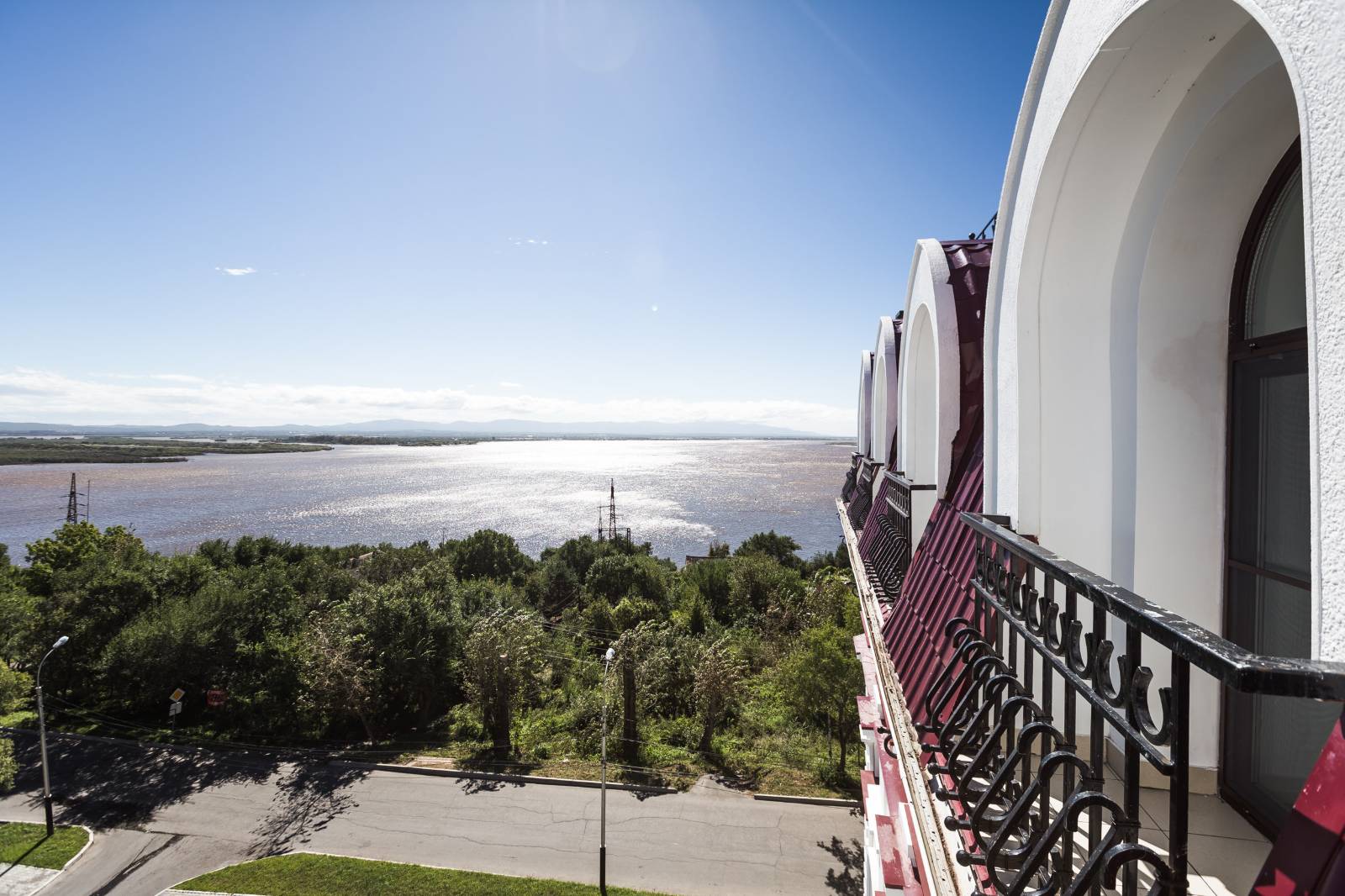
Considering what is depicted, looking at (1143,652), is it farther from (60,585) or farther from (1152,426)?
(60,585)

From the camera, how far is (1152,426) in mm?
3025

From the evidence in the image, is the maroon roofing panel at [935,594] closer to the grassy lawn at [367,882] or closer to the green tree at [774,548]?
the grassy lawn at [367,882]

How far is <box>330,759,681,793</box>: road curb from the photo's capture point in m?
17.7

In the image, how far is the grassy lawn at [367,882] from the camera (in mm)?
13047

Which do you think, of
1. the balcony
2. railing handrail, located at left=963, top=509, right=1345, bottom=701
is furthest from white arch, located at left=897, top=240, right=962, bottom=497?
railing handrail, located at left=963, top=509, right=1345, bottom=701

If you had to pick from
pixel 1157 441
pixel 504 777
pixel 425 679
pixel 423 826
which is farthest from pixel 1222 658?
pixel 425 679

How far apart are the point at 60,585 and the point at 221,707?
1292 cm

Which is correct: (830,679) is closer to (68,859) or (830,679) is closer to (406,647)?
(406,647)

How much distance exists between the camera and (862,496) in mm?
11219

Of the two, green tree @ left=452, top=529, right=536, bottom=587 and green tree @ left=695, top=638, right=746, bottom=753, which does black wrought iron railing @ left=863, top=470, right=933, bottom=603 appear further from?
green tree @ left=452, top=529, right=536, bottom=587

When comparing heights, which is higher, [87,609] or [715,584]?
[87,609]

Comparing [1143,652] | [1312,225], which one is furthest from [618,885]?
[1312,225]

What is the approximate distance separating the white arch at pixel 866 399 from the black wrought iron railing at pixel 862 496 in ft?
4.08

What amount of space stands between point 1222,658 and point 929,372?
6.88 metres
